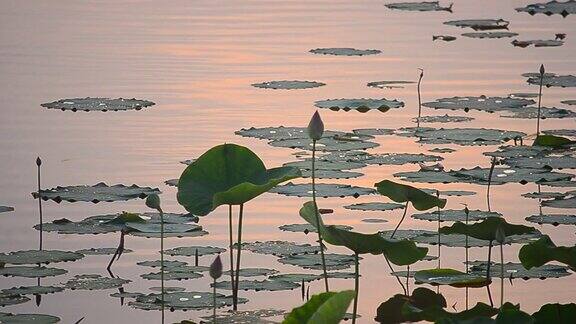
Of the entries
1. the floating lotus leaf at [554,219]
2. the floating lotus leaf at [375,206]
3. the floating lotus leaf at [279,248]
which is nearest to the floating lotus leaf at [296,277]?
the floating lotus leaf at [279,248]

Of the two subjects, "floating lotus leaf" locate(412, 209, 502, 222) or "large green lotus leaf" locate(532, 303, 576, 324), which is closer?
"large green lotus leaf" locate(532, 303, 576, 324)

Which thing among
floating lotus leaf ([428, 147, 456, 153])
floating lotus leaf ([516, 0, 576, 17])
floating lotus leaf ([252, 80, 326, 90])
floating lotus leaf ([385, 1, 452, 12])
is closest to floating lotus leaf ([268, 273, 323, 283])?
floating lotus leaf ([428, 147, 456, 153])

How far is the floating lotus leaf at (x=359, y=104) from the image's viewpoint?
687cm

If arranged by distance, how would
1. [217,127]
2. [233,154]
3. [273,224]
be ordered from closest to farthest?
[233,154], [273,224], [217,127]

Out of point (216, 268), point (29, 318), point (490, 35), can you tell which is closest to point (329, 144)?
point (29, 318)

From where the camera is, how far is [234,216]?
16.1 ft

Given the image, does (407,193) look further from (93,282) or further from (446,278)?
(93,282)

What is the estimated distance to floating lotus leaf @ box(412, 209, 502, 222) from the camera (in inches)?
187

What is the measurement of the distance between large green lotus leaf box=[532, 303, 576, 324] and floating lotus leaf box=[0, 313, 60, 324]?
1263mm

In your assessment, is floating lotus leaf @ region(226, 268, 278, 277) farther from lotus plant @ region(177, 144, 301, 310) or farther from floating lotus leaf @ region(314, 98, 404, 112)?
floating lotus leaf @ region(314, 98, 404, 112)

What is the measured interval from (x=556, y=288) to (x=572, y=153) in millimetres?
1853

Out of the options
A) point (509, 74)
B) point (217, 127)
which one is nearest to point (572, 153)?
point (217, 127)

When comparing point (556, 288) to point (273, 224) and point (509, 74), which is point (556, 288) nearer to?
point (273, 224)

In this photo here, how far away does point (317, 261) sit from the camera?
4230 mm
